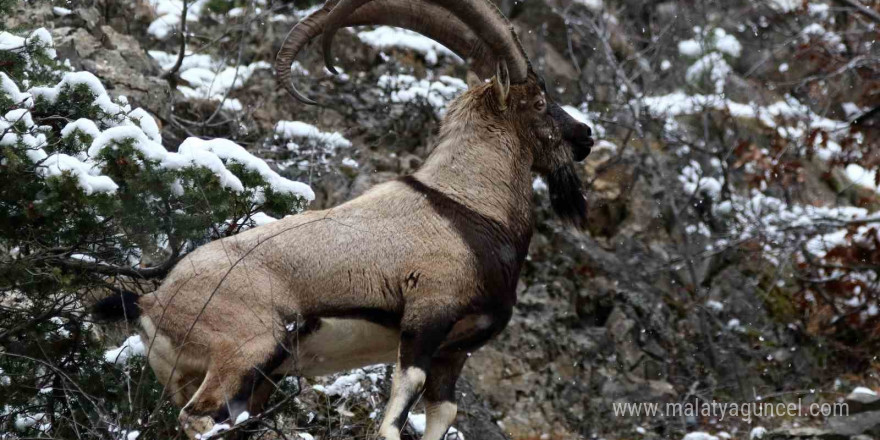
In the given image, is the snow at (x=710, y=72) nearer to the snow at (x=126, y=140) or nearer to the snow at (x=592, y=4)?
the snow at (x=592, y=4)

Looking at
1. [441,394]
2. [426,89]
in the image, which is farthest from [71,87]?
[426,89]

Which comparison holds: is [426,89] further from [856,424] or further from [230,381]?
[230,381]

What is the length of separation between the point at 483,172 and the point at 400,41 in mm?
6680

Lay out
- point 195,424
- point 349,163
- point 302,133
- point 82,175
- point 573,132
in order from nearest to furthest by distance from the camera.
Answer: point 195,424 → point 82,175 → point 573,132 → point 349,163 → point 302,133

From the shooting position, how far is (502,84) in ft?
20.6

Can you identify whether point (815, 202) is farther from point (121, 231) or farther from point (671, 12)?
point (121, 231)

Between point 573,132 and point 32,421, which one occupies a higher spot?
point 573,132

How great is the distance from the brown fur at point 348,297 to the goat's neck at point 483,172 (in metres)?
0.02

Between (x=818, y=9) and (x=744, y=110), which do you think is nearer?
(x=744, y=110)

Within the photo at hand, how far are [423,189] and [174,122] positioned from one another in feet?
13.1

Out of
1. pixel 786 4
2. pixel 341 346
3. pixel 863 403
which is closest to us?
pixel 341 346


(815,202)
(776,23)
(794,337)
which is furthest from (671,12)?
(794,337)

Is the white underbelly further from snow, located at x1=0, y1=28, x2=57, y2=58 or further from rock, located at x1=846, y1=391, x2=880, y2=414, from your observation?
rock, located at x1=846, y1=391, x2=880, y2=414

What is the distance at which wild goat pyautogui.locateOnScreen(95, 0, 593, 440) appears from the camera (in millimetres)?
4941
